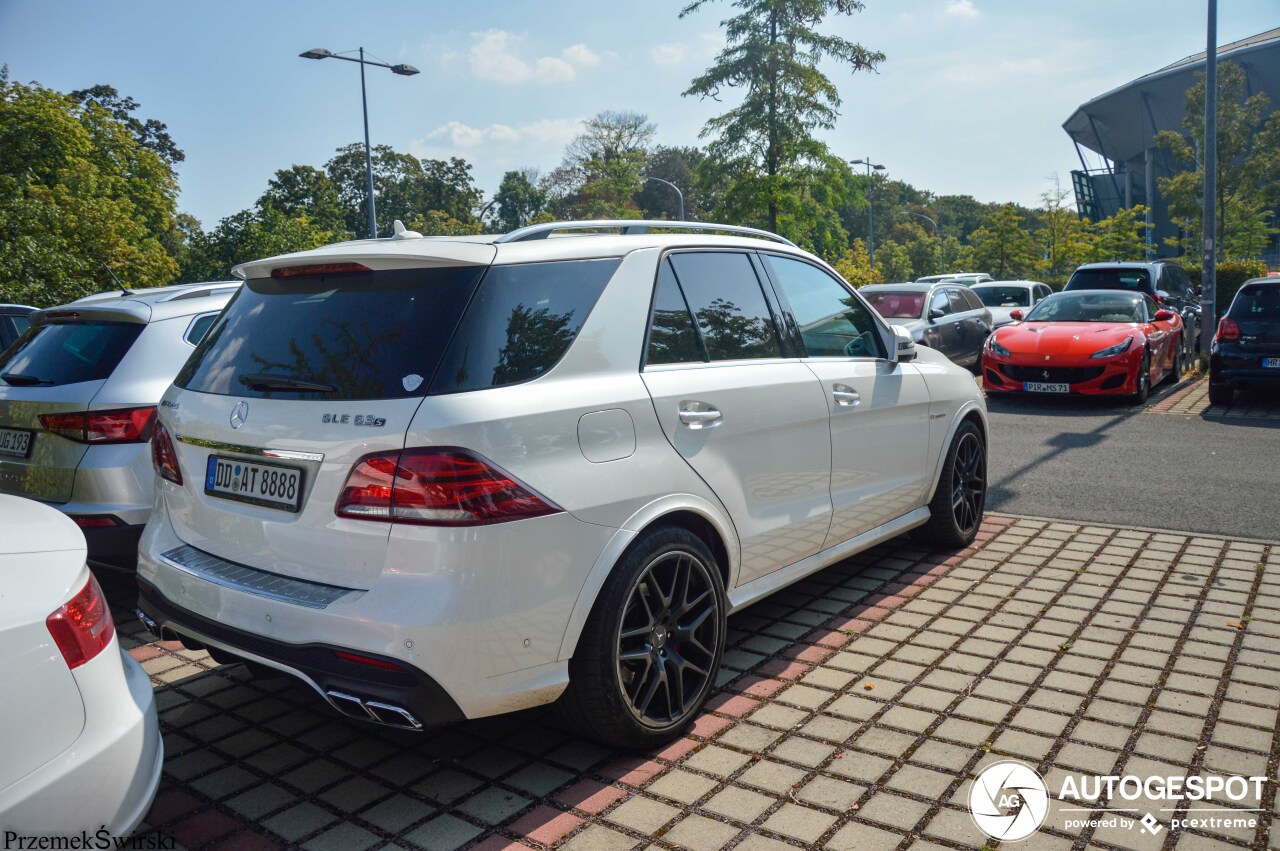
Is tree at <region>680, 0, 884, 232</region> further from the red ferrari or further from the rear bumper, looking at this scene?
the rear bumper

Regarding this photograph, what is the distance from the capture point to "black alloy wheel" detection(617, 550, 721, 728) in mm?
3412

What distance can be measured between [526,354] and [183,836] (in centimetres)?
181

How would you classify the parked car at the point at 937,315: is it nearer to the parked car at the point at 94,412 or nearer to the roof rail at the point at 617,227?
the roof rail at the point at 617,227

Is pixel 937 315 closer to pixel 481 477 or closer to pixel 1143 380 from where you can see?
pixel 1143 380

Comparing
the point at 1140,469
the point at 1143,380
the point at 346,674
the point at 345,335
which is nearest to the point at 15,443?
the point at 345,335

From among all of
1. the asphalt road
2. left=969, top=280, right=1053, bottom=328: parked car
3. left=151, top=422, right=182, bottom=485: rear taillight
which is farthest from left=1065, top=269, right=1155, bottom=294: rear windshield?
left=151, top=422, right=182, bottom=485: rear taillight

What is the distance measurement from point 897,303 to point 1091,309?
3350mm

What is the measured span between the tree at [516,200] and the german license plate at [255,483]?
89950 millimetres

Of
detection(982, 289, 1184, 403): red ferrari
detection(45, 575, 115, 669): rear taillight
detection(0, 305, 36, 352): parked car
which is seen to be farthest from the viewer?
detection(982, 289, 1184, 403): red ferrari

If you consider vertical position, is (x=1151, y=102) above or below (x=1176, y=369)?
above

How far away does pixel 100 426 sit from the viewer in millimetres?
4836

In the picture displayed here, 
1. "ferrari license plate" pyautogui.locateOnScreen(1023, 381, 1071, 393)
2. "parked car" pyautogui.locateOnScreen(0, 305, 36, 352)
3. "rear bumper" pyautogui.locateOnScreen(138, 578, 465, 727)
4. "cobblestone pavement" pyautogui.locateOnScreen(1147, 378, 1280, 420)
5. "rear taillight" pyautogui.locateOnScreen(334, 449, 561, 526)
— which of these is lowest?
"cobblestone pavement" pyautogui.locateOnScreen(1147, 378, 1280, 420)

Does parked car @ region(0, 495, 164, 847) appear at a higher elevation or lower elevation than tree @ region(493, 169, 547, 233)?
lower

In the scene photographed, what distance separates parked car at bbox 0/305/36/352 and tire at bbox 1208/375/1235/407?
1341cm
